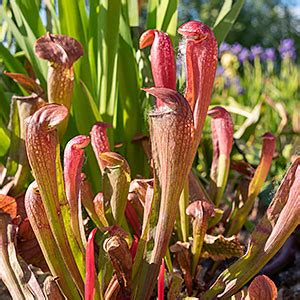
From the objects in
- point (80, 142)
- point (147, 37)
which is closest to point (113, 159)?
point (80, 142)

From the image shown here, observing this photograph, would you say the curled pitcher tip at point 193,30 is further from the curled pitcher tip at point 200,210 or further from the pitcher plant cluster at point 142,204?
the curled pitcher tip at point 200,210

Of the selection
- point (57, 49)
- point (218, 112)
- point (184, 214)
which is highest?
point (57, 49)

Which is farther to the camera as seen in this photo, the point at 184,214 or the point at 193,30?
the point at 184,214

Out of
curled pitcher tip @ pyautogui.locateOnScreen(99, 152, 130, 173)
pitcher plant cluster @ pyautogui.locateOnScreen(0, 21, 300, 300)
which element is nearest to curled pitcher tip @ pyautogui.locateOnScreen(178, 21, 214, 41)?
pitcher plant cluster @ pyautogui.locateOnScreen(0, 21, 300, 300)

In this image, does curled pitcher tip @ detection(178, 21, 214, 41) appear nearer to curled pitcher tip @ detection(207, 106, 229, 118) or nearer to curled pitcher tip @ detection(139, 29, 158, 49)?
curled pitcher tip @ detection(139, 29, 158, 49)

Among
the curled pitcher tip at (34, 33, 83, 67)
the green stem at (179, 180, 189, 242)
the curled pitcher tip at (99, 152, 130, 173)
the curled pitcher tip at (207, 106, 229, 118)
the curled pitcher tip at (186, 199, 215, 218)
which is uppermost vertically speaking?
the curled pitcher tip at (34, 33, 83, 67)

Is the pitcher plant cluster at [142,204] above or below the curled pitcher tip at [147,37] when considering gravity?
below

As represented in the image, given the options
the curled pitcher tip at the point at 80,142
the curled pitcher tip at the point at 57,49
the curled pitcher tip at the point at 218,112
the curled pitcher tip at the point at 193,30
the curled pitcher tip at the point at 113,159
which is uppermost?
the curled pitcher tip at the point at 193,30

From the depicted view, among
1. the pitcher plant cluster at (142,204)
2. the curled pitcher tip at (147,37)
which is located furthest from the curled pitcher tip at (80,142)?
the curled pitcher tip at (147,37)

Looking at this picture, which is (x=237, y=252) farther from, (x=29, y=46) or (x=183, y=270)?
(x=29, y=46)

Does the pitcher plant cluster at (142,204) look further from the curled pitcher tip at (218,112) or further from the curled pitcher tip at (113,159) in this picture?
the curled pitcher tip at (218,112)

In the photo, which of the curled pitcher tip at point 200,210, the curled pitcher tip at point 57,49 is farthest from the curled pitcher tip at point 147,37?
the curled pitcher tip at point 200,210

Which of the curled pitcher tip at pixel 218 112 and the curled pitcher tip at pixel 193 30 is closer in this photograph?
the curled pitcher tip at pixel 193 30

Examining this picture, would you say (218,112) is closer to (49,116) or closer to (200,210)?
(200,210)
